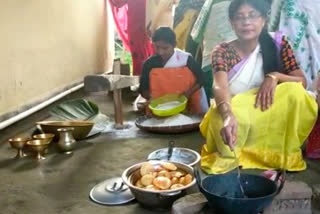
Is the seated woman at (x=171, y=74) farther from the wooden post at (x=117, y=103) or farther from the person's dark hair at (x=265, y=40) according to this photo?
the person's dark hair at (x=265, y=40)

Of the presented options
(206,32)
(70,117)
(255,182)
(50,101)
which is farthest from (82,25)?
(255,182)

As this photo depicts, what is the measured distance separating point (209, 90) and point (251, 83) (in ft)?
2.08

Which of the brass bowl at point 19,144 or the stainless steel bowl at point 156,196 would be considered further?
the brass bowl at point 19,144

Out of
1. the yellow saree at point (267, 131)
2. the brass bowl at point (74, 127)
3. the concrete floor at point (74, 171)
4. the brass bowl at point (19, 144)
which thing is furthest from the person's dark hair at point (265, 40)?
the brass bowl at point (19, 144)

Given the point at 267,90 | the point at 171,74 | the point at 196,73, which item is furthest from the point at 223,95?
the point at 171,74

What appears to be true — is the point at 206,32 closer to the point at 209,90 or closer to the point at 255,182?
the point at 209,90

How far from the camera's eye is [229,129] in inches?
73.7

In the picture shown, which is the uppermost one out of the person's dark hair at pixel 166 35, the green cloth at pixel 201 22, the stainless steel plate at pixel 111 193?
the green cloth at pixel 201 22

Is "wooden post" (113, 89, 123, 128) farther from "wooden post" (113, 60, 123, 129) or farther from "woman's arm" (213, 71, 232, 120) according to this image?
"woman's arm" (213, 71, 232, 120)

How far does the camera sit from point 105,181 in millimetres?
1994

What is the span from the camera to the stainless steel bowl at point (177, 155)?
2.12m

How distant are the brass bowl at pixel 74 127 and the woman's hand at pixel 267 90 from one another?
1.11m

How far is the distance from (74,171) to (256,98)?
0.95m

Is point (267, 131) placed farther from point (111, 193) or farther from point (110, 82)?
point (110, 82)
